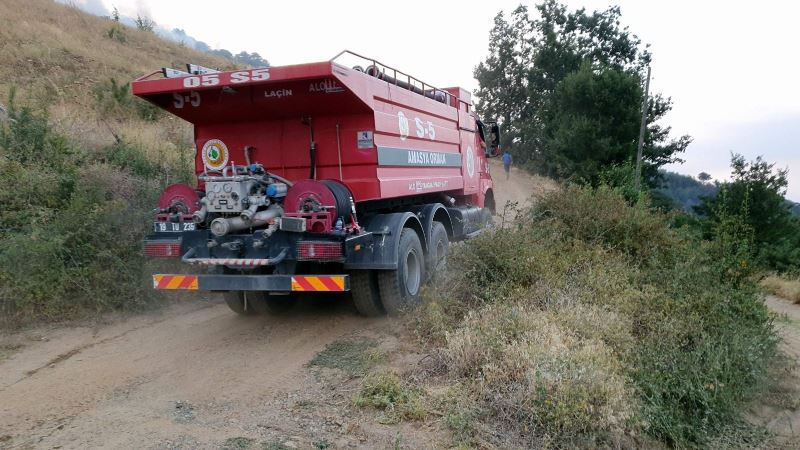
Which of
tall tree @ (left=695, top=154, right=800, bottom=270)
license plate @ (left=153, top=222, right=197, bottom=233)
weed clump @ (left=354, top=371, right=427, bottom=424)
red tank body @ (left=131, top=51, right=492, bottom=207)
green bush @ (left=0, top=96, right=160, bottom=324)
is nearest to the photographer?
weed clump @ (left=354, top=371, right=427, bottom=424)

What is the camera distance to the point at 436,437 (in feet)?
12.3

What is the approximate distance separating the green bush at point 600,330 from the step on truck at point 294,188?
34.7 inches

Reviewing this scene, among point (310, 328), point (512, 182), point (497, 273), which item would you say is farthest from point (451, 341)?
point (512, 182)

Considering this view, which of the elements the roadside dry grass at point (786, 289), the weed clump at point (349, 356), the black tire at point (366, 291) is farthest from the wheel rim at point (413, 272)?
the roadside dry grass at point (786, 289)

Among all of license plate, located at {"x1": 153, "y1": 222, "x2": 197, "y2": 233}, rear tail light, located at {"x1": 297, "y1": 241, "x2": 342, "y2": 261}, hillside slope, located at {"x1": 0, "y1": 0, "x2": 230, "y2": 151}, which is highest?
hillside slope, located at {"x1": 0, "y1": 0, "x2": 230, "y2": 151}

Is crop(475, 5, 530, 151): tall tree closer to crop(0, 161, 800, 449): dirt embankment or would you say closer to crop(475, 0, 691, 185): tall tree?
crop(475, 0, 691, 185): tall tree

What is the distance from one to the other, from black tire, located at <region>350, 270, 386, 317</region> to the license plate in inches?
68.4

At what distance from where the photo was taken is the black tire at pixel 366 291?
6.26 metres

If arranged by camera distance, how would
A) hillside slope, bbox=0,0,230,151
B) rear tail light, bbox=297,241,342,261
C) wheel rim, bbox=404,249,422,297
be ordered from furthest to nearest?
hillside slope, bbox=0,0,230,151 < wheel rim, bbox=404,249,422,297 < rear tail light, bbox=297,241,342,261

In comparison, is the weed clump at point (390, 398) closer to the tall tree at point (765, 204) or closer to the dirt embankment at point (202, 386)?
the dirt embankment at point (202, 386)

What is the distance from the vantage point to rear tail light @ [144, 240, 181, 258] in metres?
5.85

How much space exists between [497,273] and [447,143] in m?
3.49

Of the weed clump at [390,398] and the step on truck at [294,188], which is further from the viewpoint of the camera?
the step on truck at [294,188]

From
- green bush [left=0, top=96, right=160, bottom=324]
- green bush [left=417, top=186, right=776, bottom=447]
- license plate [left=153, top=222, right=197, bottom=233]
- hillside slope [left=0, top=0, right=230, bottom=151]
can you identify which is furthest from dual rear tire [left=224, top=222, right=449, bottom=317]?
hillside slope [left=0, top=0, right=230, bottom=151]
